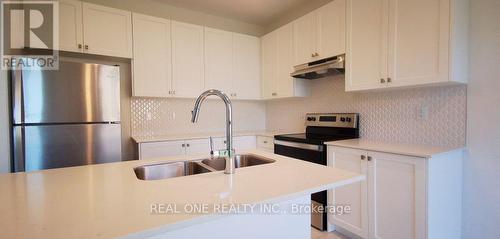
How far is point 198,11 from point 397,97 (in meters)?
2.74

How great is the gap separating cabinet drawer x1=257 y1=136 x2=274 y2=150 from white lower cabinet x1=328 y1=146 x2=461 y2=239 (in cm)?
105

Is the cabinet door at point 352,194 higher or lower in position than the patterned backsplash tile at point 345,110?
lower

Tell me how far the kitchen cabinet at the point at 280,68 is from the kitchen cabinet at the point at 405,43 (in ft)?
2.69

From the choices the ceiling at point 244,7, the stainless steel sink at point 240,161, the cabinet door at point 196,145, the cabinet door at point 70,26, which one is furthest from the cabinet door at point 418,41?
the cabinet door at point 70,26

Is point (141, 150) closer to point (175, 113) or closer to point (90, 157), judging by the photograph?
point (90, 157)

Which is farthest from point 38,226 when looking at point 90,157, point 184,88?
point 184,88

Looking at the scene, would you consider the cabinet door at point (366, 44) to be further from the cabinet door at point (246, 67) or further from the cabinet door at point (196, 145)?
the cabinet door at point (196, 145)

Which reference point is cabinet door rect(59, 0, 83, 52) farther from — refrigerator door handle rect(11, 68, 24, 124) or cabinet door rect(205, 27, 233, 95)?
cabinet door rect(205, 27, 233, 95)

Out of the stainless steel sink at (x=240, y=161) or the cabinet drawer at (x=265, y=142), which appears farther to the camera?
the cabinet drawer at (x=265, y=142)

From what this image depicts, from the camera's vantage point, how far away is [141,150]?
8.23 feet

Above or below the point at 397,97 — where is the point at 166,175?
below

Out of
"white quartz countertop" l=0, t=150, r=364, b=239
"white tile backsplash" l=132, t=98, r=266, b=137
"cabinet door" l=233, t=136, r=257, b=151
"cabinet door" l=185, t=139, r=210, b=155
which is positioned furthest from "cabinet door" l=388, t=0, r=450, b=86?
"white tile backsplash" l=132, t=98, r=266, b=137

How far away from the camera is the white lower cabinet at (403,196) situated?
1552 mm

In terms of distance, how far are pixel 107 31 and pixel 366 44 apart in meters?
2.63
